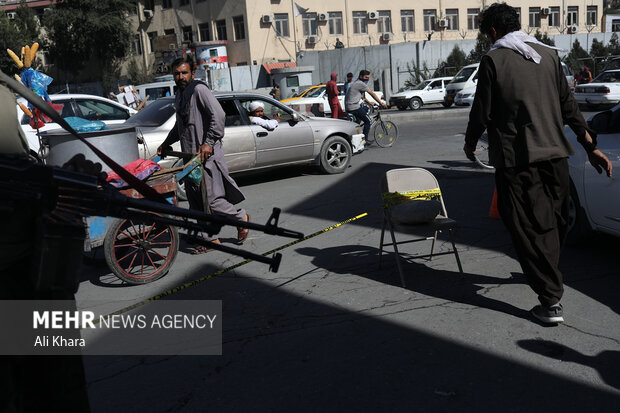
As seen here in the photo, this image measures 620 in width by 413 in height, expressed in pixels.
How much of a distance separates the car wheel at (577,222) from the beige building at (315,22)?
37.0 metres

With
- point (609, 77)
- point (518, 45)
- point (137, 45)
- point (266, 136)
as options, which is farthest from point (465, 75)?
point (137, 45)

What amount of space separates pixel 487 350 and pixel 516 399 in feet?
1.91

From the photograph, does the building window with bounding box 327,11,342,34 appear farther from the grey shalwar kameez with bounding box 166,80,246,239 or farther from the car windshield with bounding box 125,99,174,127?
the grey shalwar kameez with bounding box 166,80,246,239

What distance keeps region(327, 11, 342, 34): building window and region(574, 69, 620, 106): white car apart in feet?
83.3

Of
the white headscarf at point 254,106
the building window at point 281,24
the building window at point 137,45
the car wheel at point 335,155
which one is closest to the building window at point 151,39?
the building window at point 137,45

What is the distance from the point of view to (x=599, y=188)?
16.5 feet

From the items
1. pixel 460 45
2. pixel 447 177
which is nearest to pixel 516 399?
pixel 447 177

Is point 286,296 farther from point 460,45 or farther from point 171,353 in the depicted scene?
point 460,45

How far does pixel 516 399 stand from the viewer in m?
3.10

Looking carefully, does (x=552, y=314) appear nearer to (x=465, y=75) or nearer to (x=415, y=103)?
(x=465, y=75)

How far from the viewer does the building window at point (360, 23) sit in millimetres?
45500

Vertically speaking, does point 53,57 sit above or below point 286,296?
above

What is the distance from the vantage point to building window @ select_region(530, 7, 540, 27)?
50000mm

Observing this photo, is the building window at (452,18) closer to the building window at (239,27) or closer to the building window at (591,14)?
the building window at (591,14)
